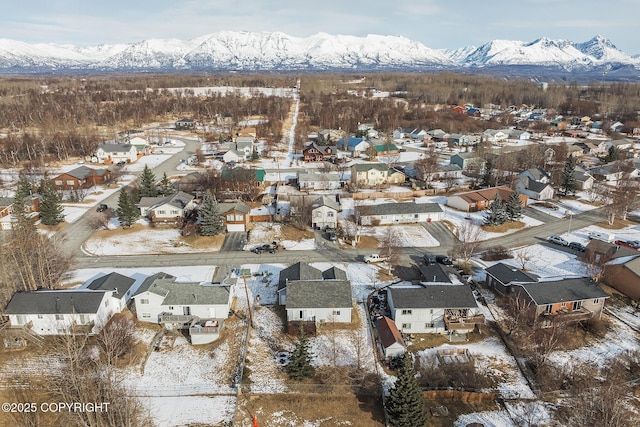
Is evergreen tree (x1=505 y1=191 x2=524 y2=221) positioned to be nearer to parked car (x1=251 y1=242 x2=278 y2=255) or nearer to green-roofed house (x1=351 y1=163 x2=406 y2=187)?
green-roofed house (x1=351 y1=163 x2=406 y2=187)

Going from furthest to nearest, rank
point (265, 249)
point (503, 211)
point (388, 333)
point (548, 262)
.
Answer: point (503, 211)
point (265, 249)
point (548, 262)
point (388, 333)

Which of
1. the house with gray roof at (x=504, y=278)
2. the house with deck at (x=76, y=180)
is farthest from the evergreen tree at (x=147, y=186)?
the house with gray roof at (x=504, y=278)

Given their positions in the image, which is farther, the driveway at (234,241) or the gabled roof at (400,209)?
the gabled roof at (400,209)

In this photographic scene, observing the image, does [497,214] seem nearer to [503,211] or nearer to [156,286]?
[503,211]

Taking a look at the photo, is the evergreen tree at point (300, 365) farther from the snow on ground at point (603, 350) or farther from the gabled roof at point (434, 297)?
the snow on ground at point (603, 350)

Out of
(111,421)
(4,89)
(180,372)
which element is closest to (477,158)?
(180,372)

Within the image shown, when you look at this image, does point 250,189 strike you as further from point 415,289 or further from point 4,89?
point 4,89

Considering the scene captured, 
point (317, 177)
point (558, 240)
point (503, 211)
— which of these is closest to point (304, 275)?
point (503, 211)
